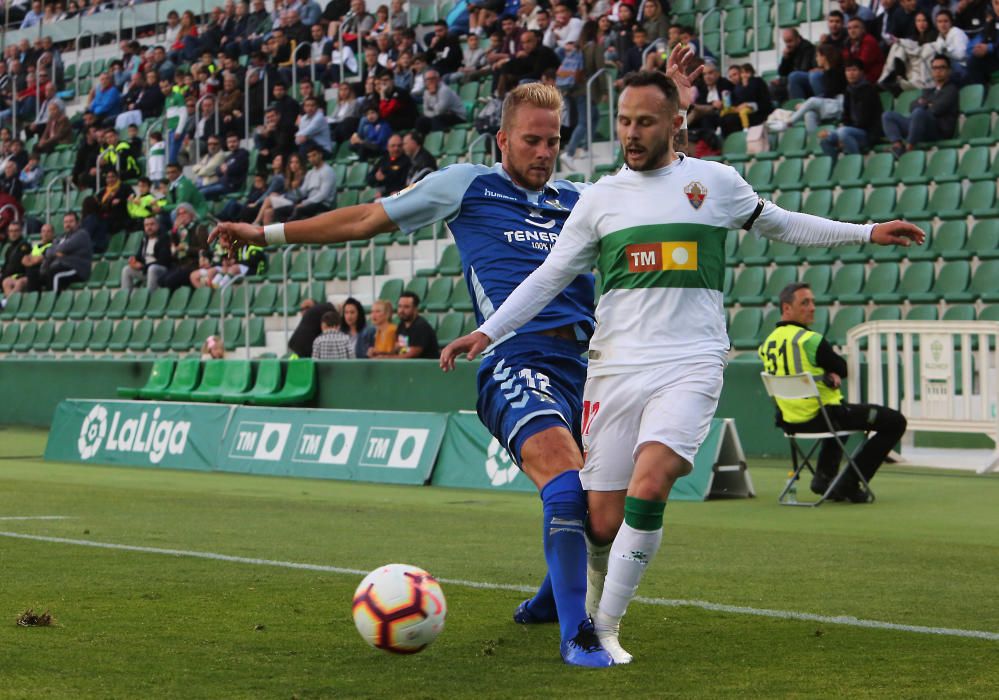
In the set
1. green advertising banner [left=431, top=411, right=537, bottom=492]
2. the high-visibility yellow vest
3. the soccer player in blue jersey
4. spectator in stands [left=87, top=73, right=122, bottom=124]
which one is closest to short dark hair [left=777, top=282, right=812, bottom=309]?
the high-visibility yellow vest

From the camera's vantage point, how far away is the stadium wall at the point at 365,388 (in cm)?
1641

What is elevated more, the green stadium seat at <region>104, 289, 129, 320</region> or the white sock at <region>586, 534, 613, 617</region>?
the white sock at <region>586, 534, 613, 617</region>

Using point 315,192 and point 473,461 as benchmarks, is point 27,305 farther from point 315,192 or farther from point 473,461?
point 473,461

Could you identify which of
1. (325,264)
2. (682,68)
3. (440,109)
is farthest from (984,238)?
(682,68)

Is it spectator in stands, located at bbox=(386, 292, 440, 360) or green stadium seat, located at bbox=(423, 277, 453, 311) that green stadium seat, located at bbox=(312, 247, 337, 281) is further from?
spectator in stands, located at bbox=(386, 292, 440, 360)

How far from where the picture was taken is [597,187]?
5824mm

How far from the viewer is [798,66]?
68.9 feet

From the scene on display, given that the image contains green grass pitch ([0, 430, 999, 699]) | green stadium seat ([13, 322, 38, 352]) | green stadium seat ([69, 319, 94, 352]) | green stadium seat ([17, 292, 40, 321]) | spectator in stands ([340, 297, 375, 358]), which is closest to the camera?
green grass pitch ([0, 430, 999, 699])

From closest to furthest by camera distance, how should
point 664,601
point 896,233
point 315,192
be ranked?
point 896,233
point 664,601
point 315,192

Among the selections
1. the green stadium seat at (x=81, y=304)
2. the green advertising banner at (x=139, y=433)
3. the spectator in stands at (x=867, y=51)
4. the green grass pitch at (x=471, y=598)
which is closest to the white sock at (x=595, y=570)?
the green grass pitch at (x=471, y=598)

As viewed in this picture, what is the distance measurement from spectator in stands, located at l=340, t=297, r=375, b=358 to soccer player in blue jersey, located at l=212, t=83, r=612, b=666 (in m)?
13.2

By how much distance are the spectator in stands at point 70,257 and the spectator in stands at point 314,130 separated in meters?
5.02

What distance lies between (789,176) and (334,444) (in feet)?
24.7

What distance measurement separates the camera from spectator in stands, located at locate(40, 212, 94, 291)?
93.2ft
